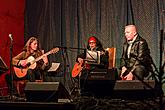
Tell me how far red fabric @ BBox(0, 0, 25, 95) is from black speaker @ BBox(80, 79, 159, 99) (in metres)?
3.22

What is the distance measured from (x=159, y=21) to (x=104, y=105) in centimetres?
328

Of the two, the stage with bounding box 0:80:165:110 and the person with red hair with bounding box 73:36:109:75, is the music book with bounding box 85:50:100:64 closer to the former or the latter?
the person with red hair with bounding box 73:36:109:75

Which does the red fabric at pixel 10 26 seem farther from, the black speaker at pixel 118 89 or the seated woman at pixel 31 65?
the black speaker at pixel 118 89

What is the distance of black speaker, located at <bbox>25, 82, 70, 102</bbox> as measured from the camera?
134 inches

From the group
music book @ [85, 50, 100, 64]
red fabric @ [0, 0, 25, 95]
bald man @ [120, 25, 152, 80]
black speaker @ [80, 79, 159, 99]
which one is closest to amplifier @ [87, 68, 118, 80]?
black speaker @ [80, 79, 159, 99]

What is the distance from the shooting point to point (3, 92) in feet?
20.9

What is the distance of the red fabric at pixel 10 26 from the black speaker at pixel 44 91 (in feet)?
10.7

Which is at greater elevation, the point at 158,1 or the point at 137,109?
the point at 158,1

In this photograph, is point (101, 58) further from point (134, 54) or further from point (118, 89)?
point (118, 89)

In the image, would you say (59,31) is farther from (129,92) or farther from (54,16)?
(129,92)

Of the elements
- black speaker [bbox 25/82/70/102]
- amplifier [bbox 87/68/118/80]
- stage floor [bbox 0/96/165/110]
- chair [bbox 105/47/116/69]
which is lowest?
stage floor [bbox 0/96/165/110]

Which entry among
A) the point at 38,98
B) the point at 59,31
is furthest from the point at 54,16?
the point at 38,98

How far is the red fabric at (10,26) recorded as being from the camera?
6.66m

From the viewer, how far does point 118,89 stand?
139 inches
